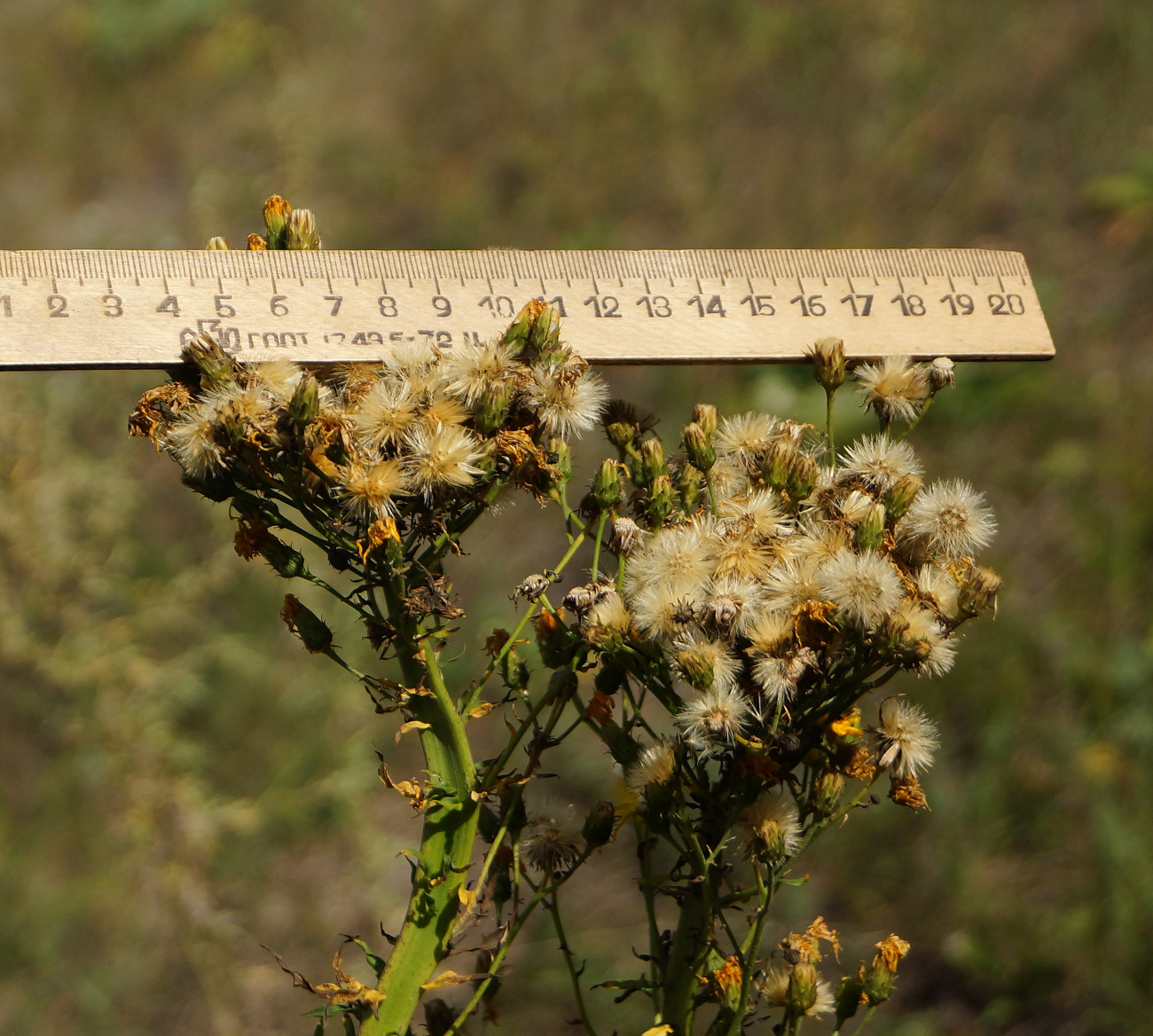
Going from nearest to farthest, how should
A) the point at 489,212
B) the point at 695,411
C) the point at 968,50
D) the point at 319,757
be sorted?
1. the point at 695,411
2. the point at 319,757
3. the point at 489,212
4. the point at 968,50

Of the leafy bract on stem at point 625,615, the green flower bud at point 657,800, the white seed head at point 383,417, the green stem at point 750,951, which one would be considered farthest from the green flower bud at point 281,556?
the green stem at point 750,951

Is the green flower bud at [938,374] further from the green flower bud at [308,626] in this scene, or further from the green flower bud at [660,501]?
the green flower bud at [308,626]

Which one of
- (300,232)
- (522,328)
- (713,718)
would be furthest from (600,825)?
(300,232)

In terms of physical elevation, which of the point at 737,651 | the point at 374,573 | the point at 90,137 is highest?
the point at 90,137

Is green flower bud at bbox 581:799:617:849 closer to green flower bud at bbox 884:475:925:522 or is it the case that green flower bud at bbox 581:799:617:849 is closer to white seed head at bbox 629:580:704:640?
white seed head at bbox 629:580:704:640

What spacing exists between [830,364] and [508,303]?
2.48 feet

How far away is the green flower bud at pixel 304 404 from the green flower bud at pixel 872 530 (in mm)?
935

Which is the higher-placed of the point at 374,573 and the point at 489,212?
the point at 489,212

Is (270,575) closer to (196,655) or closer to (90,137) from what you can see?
(196,655)

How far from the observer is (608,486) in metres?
1.96

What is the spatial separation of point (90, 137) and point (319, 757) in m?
5.39

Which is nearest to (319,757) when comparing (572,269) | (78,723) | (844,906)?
(78,723)

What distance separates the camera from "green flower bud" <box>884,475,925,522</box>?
179 centimetres

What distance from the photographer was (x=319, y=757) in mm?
5152
